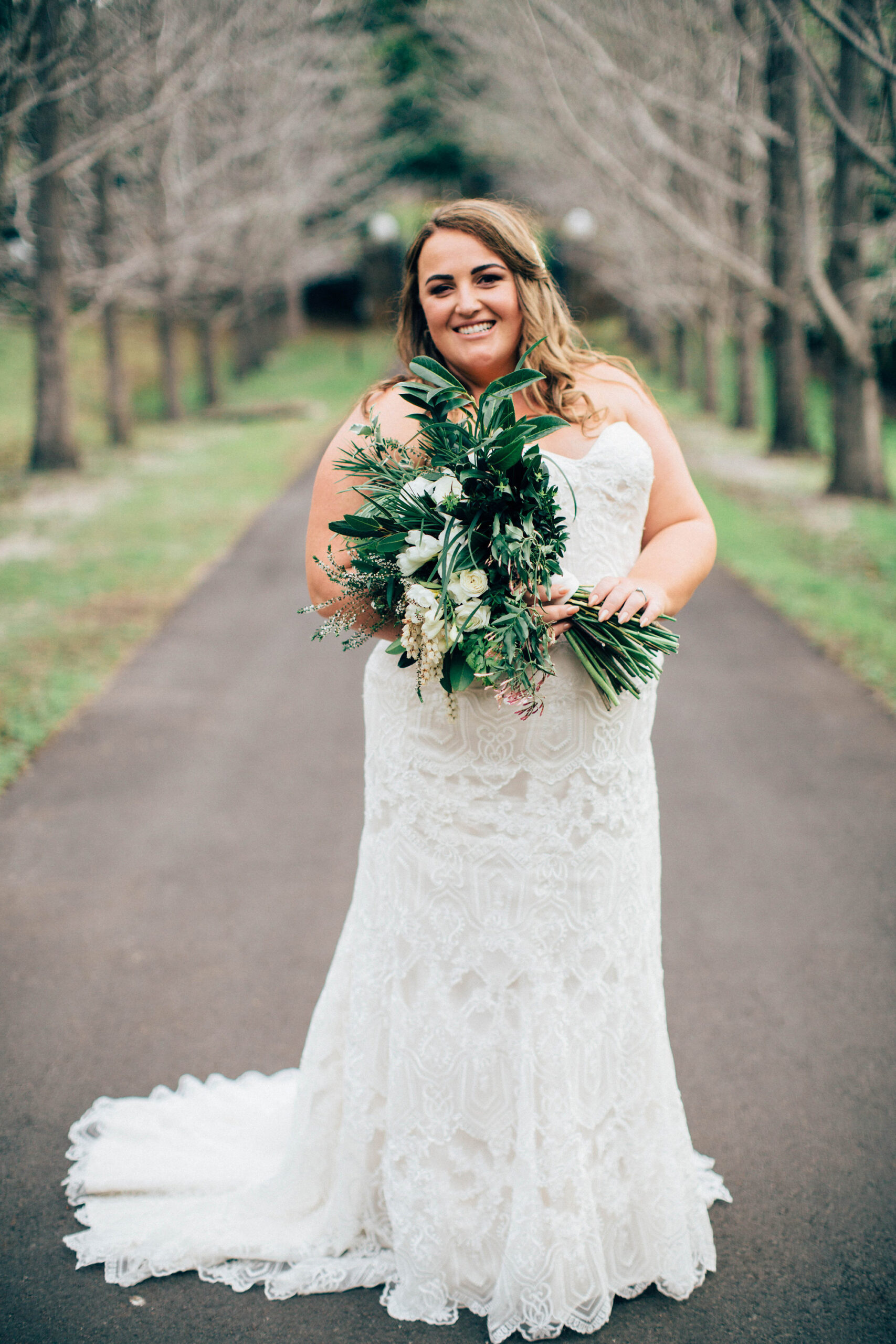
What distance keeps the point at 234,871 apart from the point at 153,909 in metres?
0.44

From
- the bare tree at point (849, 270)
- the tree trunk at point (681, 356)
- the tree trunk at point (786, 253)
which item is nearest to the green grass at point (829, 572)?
the bare tree at point (849, 270)

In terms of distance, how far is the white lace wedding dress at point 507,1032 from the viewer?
7.41 feet

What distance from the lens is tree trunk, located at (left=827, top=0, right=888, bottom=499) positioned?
473 inches

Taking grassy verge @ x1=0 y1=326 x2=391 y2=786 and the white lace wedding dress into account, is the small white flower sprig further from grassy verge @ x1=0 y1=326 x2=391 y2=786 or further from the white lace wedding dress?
grassy verge @ x1=0 y1=326 x2=391 y2=786

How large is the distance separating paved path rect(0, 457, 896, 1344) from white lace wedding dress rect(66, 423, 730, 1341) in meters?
0.13

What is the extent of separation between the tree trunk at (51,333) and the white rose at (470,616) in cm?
1477

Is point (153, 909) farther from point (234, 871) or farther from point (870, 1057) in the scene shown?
point (870, 1057)

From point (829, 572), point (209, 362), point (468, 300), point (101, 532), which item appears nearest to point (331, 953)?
point (468, 300)

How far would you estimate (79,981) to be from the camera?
3.69 m

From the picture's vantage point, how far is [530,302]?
7.68ft

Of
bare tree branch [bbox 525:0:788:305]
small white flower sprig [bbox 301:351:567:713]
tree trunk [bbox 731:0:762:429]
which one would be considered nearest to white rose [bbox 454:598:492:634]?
small white flower sprig [bbox 301:351:567:713]

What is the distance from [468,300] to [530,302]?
16 cm

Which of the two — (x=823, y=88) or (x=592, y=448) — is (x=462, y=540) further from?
(x=823, y=88)

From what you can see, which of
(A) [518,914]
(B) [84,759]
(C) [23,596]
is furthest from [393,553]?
(C) [23,596]
